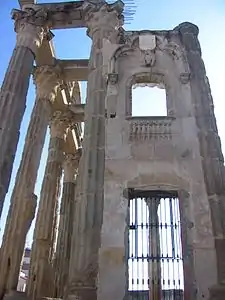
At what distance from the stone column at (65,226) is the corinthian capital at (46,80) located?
723 centimetres

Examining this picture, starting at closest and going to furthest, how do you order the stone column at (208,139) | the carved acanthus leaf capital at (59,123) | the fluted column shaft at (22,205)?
1. the stone column at (208,139)
2. the fluted column shaft at (22,205)
3. the carved acanthus leaf capital at (59,123)

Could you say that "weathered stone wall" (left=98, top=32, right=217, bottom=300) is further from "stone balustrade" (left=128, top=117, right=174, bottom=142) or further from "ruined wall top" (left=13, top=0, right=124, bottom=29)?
"ruined wall top" (left=13, top=0, right=124, bottom=29)

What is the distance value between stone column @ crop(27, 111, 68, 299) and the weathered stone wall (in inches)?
299

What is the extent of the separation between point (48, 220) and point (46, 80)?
8.40m

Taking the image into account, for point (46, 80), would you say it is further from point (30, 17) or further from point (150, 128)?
point (150, 128)

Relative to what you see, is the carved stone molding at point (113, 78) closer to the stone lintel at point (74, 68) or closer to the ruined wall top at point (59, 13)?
the ruined wall top at point (59, 13)

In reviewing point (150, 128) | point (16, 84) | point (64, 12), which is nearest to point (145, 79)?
point (150, 128)

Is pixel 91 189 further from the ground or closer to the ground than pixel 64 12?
closer to the ground

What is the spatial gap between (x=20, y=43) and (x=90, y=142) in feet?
25.8

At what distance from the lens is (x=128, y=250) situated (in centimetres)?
1123

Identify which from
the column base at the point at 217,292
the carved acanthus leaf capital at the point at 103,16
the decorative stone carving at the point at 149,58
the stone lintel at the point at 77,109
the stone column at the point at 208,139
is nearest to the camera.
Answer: the column base at the point at 217,292

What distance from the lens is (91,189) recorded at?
11883 millimetres

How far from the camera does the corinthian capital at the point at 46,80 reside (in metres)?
22.0

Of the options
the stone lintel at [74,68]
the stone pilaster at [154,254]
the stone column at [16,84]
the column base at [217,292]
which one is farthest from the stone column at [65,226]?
the column base at [217,292]
